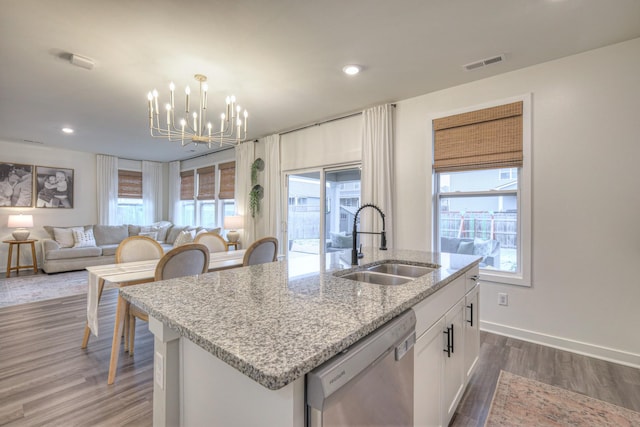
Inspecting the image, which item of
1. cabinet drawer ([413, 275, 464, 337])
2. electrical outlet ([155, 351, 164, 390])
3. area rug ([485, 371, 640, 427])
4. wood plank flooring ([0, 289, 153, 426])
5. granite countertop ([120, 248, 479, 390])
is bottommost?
area rug ([485, 371, 640, 427])

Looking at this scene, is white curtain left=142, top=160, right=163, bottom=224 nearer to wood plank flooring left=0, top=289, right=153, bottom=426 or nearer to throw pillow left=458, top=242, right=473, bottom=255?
wood plank flooring left=0, top=289, right=153, bottom=426

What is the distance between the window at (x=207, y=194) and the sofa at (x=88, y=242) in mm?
528

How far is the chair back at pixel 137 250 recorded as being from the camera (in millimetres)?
2883

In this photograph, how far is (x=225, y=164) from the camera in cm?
649

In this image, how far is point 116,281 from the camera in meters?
2.13

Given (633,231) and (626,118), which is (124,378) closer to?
(633,231)

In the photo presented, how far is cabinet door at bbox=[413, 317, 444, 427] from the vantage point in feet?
4.07

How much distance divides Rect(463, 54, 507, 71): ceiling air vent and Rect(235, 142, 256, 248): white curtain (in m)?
3.98

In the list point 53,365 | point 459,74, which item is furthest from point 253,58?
point 53,365

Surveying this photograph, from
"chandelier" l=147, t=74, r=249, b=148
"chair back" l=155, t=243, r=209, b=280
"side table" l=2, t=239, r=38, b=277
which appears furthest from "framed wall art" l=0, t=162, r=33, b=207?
"chair back" l=155, t=243, r=209, b=280

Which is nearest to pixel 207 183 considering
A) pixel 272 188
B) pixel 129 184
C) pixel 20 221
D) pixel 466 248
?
pixel 129 184

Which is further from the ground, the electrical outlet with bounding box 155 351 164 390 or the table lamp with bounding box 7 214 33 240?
the table lamp with bounding box 7 214 33 240

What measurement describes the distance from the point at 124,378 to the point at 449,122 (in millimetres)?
3915

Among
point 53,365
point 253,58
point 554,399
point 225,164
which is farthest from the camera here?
point 225,164
